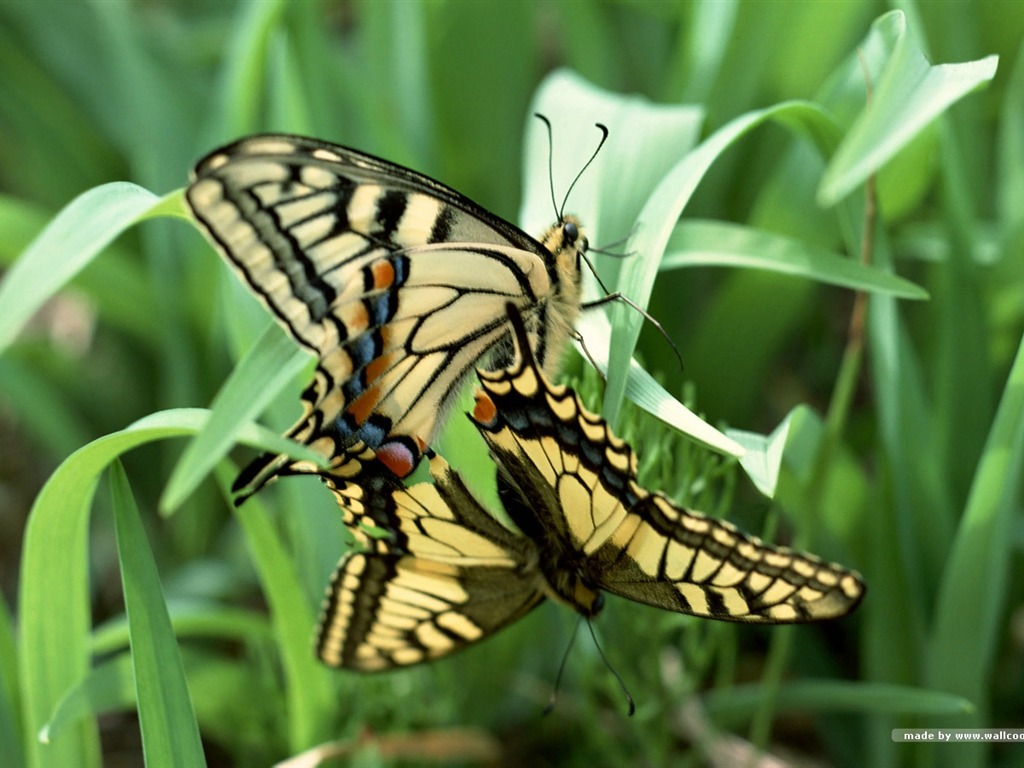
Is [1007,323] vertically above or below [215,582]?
above

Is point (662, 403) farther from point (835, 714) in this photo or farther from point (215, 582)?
point (215, 582)

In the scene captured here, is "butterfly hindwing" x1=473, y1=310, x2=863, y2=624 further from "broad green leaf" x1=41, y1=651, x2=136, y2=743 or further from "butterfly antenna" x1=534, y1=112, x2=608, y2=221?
"broad green leaf" x1=41, y1=651, x2=136, y2=743

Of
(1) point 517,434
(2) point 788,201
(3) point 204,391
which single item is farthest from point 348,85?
(1) point 517,434

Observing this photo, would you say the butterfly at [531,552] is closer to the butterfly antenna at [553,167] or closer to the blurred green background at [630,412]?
the blurred green background at [630,412]

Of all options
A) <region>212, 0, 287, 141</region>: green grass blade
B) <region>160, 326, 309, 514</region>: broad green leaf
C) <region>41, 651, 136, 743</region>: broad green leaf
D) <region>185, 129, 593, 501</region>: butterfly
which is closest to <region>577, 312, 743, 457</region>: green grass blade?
<region>185, 129, 593, 501</region>: butterfly

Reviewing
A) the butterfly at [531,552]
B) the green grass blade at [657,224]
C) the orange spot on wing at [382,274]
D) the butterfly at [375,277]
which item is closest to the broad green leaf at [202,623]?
the butterfly at [531,552]
